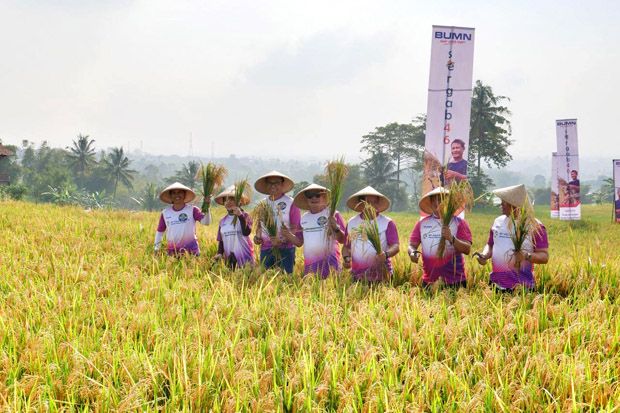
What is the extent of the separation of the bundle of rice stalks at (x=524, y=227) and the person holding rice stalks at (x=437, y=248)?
18.9 inches

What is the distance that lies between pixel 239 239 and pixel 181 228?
1001 millimetres

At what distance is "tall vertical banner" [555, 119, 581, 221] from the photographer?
1995cm

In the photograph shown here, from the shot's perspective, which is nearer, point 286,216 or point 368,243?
point 368,243

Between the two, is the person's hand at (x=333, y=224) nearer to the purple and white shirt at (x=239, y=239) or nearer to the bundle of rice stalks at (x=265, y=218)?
the bundle of rice stalks at (x=265, y=218)

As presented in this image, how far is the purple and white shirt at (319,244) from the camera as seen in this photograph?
5469mm

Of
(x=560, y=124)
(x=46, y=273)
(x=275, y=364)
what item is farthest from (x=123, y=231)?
(x=560, y=124)

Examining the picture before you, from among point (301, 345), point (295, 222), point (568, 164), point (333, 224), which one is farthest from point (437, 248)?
point (568, 164)

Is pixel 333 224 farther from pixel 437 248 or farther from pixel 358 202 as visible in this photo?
pixel 437 248

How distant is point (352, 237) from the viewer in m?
5.04

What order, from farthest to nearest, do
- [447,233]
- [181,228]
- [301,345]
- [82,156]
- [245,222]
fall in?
[82,156] < [181,228] < [245,222] < [447,233] < [301,345]

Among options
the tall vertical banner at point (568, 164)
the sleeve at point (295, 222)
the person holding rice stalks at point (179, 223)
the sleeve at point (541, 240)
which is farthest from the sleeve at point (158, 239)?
the tall vertical banner at point (568, 164)

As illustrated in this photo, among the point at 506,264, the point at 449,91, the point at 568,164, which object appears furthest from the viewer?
the point at 568,164

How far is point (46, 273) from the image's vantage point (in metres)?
5.12

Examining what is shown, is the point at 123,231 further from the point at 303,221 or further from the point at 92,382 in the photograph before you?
the point at 92,382
